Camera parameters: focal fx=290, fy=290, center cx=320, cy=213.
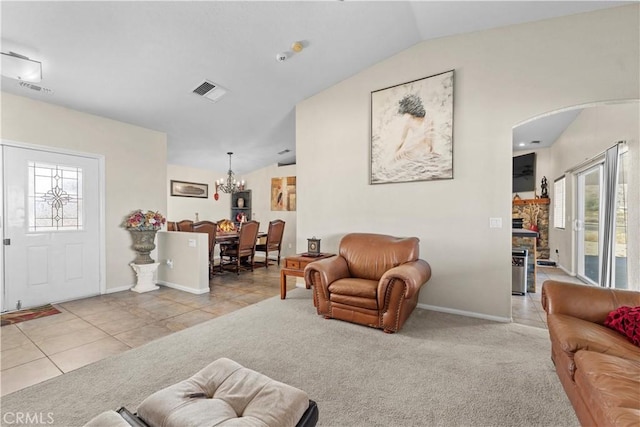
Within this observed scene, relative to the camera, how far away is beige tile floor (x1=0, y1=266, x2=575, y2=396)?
242cm

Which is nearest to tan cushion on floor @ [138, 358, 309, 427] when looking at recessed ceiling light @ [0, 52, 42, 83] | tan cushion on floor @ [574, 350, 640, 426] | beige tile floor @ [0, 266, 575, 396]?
tan cushion on floor @ [574, 350, 640, 426]

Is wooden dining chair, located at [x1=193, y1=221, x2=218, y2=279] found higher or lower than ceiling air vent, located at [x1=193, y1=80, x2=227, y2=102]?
lower

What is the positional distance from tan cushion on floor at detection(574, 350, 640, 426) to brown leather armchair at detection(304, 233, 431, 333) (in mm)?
1379

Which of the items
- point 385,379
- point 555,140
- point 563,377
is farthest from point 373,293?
point 555,140

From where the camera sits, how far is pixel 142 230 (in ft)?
15.1

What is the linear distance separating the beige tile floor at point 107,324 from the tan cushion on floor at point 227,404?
5.57 ft

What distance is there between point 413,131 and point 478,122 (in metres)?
0.75

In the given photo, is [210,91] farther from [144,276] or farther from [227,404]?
[227,404]

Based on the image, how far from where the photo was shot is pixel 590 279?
486cm

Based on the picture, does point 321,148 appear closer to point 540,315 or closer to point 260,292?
point 260,292

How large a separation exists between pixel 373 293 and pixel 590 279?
4406 millimetres

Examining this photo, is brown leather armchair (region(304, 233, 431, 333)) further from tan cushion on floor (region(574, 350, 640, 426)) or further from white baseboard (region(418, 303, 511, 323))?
tan cushion on floor (region(574, 350, 640, 426))

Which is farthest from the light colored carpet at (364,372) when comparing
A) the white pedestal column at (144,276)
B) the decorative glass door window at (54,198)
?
the decorative glass door window at (54,198)

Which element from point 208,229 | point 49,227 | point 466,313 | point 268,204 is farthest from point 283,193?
point 466,313
